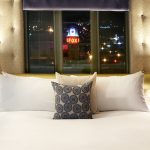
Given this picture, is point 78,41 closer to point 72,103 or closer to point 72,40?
point 72,40

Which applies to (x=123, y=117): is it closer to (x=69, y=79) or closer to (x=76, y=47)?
(x=69, y=79)

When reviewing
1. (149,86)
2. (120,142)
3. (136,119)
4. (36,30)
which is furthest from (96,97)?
(36,30)

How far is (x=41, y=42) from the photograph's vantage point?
402 cm

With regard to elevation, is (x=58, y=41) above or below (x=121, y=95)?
above

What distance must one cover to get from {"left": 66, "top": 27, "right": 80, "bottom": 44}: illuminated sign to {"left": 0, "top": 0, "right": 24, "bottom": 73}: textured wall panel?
0.63 meters

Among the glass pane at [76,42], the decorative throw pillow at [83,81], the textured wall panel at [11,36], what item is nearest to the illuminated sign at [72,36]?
the glass pane at [76,42]

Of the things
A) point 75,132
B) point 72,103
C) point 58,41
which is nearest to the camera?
point 75,132

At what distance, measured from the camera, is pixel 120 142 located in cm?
186

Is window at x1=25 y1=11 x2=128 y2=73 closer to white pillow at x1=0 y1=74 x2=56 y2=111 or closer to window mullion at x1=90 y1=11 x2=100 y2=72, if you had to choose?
window mullion at x1=90 y1=11 x2=100 y2=72

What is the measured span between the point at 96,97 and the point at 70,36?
1274 mm

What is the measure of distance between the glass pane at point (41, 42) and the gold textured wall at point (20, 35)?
0.79 ft

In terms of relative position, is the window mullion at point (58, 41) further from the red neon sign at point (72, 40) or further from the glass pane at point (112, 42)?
the glass pane at point (112, 42)

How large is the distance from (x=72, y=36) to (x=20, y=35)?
2.25 ft

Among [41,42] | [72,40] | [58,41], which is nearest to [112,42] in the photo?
[72,40]
